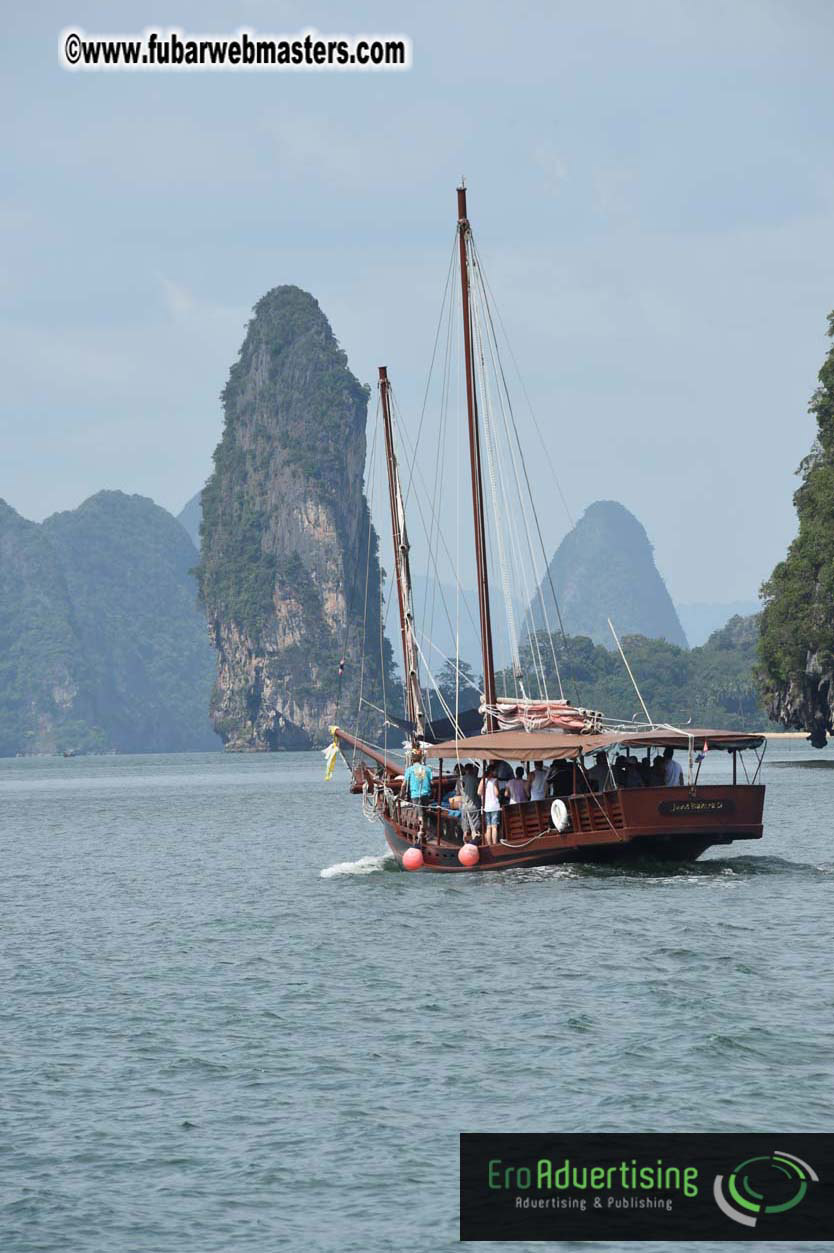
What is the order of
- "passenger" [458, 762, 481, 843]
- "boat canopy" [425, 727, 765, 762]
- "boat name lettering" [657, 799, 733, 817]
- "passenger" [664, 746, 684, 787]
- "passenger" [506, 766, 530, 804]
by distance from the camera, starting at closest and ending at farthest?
"boat name lettering" [657, 799, 733, 817]
"boat canopy" [425, 727, 765, 762]
"passenger" [664, 746, 684, 787]
"passenger" [506, 766, 530, 804]
"passenger" [458, 762, 481, 843]

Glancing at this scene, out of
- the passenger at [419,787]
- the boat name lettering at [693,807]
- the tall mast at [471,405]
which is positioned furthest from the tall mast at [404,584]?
the boat name lettering at [693,807]

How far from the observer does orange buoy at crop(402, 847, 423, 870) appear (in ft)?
114

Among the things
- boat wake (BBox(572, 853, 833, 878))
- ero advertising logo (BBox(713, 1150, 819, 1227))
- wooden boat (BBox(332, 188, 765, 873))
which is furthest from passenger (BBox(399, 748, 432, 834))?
ero advertising logo (BBox(713, 1150, 819, 1227))

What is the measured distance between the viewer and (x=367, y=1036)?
19031mm

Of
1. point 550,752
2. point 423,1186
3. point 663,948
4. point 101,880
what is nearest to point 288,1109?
point 423,1186

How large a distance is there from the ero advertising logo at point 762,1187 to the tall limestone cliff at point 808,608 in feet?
229

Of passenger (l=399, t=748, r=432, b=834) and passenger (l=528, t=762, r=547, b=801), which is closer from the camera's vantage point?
passenger (l=528, t=762, r=547, b=801)

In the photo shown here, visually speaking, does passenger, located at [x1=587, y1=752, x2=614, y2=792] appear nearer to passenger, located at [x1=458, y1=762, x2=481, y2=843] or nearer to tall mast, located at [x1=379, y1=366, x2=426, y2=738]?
passenger, located at [x1=458, y1=762, x2=481, y2=843]

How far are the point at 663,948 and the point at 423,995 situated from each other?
165 inches

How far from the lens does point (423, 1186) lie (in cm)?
1362

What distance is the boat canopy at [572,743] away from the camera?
31.1 meters

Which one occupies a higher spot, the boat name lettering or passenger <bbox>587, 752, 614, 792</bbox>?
passenger <bbox>587, 752, 614, 792</bbox>

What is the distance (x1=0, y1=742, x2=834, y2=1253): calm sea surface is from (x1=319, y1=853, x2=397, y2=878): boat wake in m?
2.52

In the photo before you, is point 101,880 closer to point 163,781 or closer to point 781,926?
point 781,926
